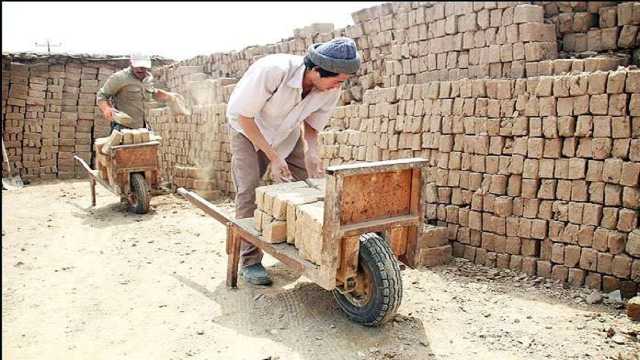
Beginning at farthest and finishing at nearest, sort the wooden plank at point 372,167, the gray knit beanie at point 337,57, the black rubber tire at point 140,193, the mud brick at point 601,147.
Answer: the black rubber tire at point 140,193, the mud brick at point 601,147, the gray knit beanie at point 337,57, the wooden plank at point 372,167

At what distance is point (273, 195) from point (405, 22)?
3675 mm

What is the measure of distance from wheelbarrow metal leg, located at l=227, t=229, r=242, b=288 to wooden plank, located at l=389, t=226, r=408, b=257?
1174 mm

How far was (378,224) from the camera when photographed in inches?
115

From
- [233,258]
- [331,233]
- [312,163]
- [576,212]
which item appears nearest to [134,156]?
[312,163]

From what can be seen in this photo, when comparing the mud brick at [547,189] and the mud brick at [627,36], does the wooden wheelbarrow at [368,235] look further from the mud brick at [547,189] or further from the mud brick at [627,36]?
the mud brick at [627,36]

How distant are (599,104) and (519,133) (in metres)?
0.68

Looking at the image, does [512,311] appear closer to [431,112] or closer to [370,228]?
[370,228]

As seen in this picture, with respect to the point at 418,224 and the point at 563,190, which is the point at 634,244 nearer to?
the point at 563,190

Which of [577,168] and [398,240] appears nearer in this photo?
[398,240]

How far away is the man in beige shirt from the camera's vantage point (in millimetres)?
7309

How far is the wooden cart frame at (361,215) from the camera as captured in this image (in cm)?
277

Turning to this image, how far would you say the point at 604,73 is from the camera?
3805 millimetres

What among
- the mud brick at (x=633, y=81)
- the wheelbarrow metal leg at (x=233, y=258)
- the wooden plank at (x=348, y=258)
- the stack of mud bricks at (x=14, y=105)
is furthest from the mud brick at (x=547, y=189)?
the stack of mud bricks at (x=14, y=105)

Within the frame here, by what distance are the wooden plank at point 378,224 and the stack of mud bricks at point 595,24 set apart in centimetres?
300
